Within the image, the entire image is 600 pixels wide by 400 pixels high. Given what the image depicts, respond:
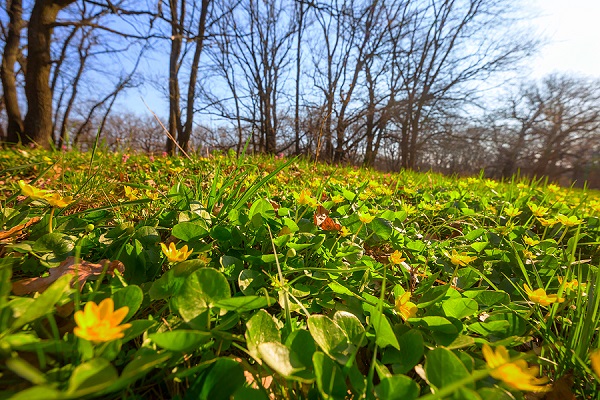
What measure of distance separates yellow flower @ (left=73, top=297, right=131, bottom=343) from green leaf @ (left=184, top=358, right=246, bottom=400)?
5.9 inches

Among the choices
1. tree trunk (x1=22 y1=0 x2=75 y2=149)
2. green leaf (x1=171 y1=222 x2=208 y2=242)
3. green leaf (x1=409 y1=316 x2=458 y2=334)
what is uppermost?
tree trunk (x1=22 y1=0 x2=75 y2=149)

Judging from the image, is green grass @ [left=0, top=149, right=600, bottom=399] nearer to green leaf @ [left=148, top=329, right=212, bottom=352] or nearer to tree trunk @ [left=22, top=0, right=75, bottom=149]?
green leaf @ [left=148, top=329, right=212, bottom=352]

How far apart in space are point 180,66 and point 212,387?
988 cm

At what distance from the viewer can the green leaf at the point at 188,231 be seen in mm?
784

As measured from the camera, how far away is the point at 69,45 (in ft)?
44.1

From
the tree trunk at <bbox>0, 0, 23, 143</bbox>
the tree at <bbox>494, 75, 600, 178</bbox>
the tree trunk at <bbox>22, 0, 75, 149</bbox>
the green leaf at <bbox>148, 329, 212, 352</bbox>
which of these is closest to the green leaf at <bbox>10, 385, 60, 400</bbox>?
the green leaf at <bbox>148, 329, 212, 352</bbox>

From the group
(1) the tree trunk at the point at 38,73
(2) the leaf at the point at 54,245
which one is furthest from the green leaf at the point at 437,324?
(1) the tree trunk at the point at 38,73

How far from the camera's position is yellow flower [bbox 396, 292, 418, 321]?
0.65 metres

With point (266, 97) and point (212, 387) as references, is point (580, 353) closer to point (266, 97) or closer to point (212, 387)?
point (212, 387)

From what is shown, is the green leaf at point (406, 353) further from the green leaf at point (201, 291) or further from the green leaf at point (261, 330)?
the green leaf at point (201, 291)

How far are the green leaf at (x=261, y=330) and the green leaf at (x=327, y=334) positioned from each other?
0.23ft

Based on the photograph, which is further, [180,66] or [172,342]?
[180,66]

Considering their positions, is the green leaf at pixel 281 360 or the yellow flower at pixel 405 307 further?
the yellow flower at pixel 405 307

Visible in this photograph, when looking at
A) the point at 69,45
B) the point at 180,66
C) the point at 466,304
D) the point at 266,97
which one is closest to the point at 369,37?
the point at 266,97
